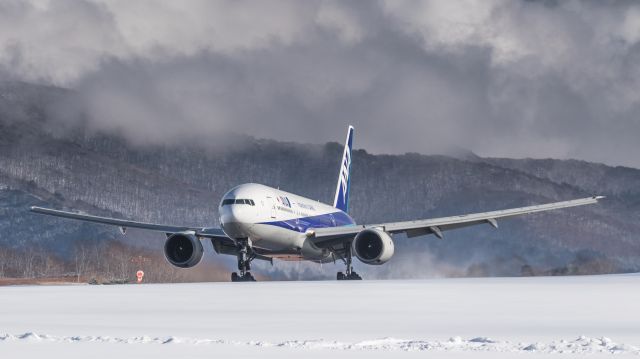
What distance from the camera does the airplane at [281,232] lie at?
2522 inches

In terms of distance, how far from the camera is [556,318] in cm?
2877

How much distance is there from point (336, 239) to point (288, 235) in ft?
14.5

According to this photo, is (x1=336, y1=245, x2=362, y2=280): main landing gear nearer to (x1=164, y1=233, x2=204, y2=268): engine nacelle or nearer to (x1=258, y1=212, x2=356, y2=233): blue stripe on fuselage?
(x1=258, y1=212, x2=356, y2=233): blue stripe on fuselage

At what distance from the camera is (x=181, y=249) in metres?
68.7

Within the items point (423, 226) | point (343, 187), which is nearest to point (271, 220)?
point (423, 226)

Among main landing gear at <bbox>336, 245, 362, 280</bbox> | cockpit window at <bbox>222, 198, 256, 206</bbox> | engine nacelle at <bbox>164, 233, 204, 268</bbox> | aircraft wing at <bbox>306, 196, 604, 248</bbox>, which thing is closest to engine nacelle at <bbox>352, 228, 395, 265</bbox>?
aircraft wing at <bbox>306, 196, 604, 248</bbox>

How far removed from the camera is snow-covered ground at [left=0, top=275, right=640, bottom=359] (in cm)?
2055

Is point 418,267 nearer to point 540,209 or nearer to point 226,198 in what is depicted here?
point 540,209

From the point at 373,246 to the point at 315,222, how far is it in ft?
18.6

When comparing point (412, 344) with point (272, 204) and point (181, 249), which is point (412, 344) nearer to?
point (272, 204)

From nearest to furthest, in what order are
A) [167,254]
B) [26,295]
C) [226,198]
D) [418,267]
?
[26,295] < [226,198] < [167,254] < [418,267]

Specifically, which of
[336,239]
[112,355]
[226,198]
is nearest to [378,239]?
[336,239]

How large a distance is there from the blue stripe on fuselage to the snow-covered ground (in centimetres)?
Result: 2253

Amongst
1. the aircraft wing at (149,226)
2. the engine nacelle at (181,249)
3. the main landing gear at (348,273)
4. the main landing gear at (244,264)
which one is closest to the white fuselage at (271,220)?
the main landing gear at (244,264)
